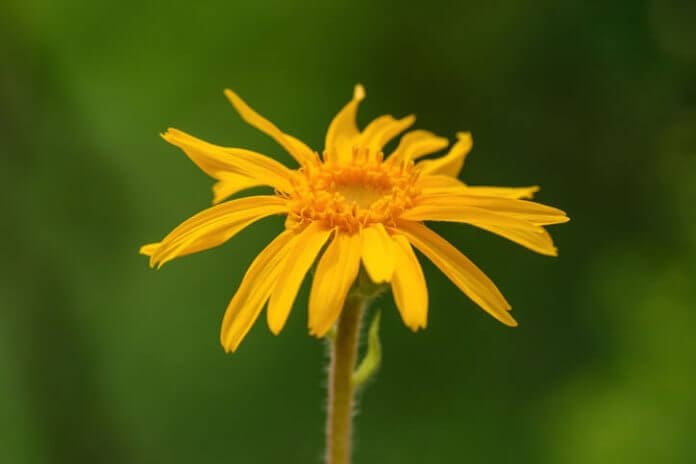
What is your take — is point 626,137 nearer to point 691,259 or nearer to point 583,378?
point 691,259

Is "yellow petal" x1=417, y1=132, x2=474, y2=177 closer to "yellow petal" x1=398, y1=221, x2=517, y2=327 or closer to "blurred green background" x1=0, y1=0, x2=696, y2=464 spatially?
"yellow petal" x1=398, y1=221, x2=517, y2=327

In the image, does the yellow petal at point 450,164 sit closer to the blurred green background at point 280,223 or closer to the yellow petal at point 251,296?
the yellow petal at point 251,296

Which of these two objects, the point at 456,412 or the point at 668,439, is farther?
the point at 456,412

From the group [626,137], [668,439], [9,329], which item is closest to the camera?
[668,439]

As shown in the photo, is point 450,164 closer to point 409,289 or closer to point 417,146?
point 417,146

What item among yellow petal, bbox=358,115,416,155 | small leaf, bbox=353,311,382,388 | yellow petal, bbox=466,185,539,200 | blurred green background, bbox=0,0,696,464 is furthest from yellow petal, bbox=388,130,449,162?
blurred green background, bbox=0,0,696,464

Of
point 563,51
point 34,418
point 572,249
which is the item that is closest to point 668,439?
point 572,249

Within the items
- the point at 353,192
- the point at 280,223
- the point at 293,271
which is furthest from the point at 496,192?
the point at 280,223

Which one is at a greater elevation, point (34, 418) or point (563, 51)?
point (563, 51)
